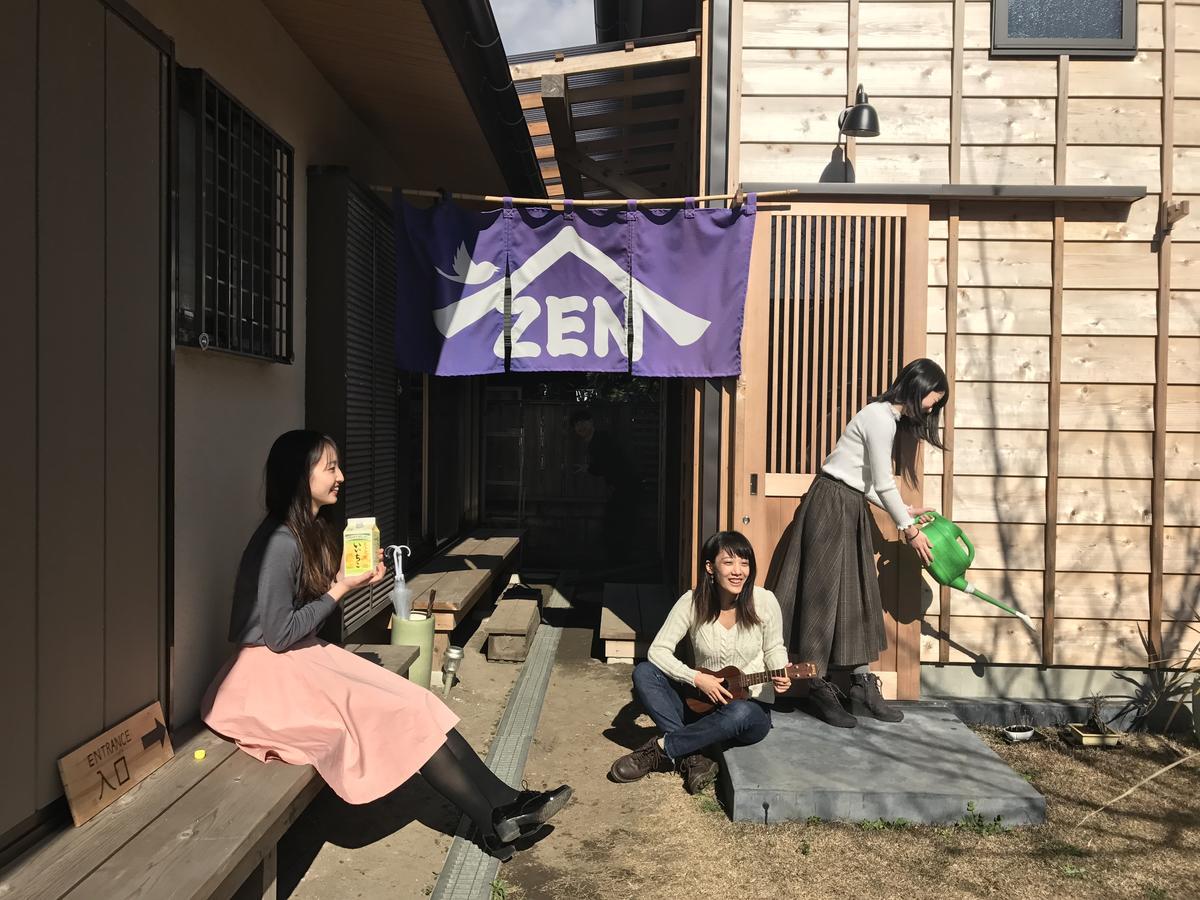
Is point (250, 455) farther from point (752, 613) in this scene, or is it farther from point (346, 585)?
point (752, 613)

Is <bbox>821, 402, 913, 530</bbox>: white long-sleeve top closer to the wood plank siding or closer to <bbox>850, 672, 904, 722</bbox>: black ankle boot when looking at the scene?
the wood plank siding

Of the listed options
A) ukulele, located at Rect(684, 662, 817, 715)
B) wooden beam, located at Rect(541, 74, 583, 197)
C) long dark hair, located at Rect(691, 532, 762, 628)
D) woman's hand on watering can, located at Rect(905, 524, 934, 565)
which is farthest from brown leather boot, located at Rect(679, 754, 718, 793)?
wooden beam, located at Rect(541, 74, 583, 197)

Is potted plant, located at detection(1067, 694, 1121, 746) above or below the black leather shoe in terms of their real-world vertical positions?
below

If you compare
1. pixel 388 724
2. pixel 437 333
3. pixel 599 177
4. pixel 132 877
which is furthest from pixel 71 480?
pixel 599 177

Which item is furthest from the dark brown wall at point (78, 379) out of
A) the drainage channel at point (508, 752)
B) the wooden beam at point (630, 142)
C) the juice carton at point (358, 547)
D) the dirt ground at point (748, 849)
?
the wooden beam at point (630, 142)

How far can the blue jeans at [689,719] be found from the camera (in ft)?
15.4

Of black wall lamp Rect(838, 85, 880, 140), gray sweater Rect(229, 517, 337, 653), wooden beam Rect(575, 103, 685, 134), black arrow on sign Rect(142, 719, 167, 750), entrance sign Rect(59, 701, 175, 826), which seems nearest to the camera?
entrance sign Rect(59, 701, 175, 826)

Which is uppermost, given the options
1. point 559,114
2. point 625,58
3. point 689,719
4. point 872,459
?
point 625,58

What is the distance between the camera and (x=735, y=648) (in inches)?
188

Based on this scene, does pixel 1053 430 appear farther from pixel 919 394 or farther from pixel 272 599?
pixel 272 599

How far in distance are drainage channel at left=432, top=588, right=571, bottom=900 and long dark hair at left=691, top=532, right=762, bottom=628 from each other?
1.42m

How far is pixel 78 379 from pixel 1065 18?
6.25 m

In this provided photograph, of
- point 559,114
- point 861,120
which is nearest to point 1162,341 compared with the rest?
point 861,120

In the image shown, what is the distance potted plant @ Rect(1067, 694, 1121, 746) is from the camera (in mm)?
5539
